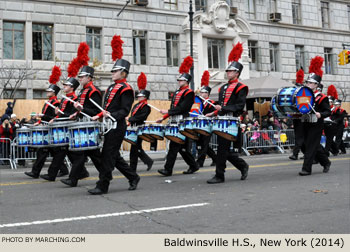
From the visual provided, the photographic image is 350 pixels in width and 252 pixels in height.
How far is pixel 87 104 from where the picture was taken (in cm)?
856

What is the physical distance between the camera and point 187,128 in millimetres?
9305

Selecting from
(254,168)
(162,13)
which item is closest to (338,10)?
(162,13)

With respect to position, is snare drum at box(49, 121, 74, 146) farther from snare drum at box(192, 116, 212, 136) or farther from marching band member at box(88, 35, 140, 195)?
snare drum at box(192, 116, 212, 136)

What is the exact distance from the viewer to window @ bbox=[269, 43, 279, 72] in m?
32.7

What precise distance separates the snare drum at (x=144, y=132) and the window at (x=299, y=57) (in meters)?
25.0

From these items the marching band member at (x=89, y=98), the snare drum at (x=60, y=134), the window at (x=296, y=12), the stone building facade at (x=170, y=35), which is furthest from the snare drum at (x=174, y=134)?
the window at (x=296, y=12)

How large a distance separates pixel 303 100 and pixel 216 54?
69.2 feet

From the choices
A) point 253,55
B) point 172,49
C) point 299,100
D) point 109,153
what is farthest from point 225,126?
point 253,55

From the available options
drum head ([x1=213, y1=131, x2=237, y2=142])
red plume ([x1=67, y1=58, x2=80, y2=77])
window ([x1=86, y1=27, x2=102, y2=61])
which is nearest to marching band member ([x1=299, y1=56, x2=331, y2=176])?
drum head ([x1=213, y1=131, x2=237, y2=142])

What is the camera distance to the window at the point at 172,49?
28.4m

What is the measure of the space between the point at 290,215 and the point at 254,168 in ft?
21.2

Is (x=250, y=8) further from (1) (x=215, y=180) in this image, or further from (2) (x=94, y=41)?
(1) (x=215, y=180)

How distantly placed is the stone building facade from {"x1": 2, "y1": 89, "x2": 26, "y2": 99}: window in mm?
82

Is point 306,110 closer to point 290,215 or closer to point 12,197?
point 290,215
